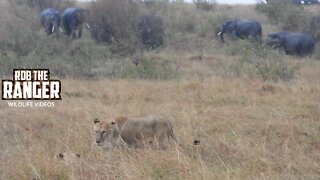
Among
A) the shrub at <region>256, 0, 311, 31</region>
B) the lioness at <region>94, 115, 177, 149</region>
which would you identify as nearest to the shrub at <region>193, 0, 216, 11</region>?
the shrub at <region>256, 0, 311, 31</region>

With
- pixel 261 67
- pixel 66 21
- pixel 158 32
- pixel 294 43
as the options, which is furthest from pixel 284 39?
pixel 66 21

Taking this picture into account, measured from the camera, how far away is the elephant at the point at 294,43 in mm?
19672

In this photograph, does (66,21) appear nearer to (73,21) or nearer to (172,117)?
(73,21)

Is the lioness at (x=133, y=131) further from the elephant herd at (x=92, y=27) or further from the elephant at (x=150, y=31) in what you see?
the elephant at (x=150, y=31)

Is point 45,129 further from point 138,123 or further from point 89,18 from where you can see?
point 89,18

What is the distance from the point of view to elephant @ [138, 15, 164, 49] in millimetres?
19531

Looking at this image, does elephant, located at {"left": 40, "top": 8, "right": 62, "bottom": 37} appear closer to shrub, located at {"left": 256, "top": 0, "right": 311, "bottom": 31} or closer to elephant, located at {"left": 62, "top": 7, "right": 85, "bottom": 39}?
elephant, located at {"left": 62, "top": 7, "right": 85, "bottom": 39}

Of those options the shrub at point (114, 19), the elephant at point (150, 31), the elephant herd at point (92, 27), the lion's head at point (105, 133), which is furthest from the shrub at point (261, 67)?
the lion's head at point (105, 133)

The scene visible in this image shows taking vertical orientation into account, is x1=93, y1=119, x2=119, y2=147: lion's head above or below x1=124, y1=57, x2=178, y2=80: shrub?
above

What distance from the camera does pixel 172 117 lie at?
24.5 feet

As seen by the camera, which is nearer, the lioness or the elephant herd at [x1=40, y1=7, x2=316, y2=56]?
the lioness

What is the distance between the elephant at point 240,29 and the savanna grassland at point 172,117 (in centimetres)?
446

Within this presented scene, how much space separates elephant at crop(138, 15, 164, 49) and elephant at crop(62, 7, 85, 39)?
2.16 metres

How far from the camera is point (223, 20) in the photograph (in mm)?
23422
